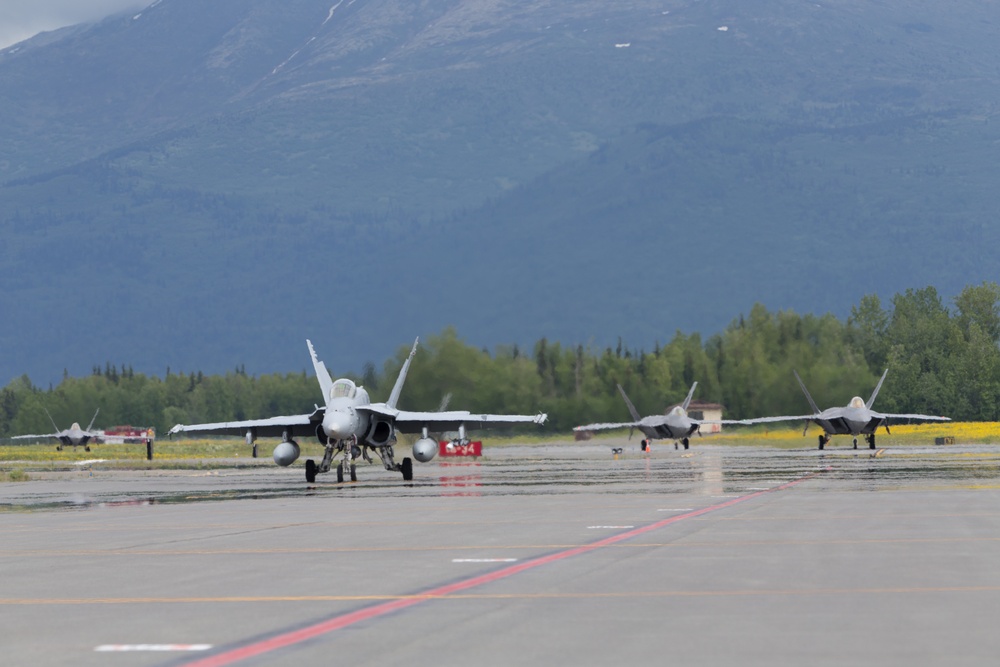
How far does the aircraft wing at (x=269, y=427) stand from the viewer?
43.0m

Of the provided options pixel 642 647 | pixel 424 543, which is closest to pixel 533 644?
pixel 642 647

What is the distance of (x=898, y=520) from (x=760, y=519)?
1.90 m

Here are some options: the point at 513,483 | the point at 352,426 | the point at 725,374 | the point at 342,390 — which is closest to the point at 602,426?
the point at 725,374

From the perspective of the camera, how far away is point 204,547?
18.9 metres

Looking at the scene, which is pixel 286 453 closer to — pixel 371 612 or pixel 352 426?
pixel 352 426

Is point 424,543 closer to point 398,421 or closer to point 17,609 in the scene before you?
point 17,609

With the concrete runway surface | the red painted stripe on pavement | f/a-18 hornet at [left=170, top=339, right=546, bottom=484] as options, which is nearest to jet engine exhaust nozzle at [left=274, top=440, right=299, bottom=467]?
f/a-18 hornet at [left=170, top=339, right=546, bottom=484]

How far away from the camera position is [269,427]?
146 ft

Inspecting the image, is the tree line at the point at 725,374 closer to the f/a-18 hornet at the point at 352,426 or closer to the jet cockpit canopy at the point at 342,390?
the f/a-18 hornet at the point at 352,426

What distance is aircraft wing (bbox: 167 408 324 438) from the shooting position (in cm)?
4302

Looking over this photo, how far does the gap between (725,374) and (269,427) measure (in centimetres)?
8626

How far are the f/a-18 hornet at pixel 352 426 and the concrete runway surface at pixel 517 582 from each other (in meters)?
10.6

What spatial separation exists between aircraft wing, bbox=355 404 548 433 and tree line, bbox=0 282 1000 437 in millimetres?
37073

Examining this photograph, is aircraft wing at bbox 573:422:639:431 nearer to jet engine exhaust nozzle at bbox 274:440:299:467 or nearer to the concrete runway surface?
jet engine exhaust nozzle at bbox 274:440:299:467
